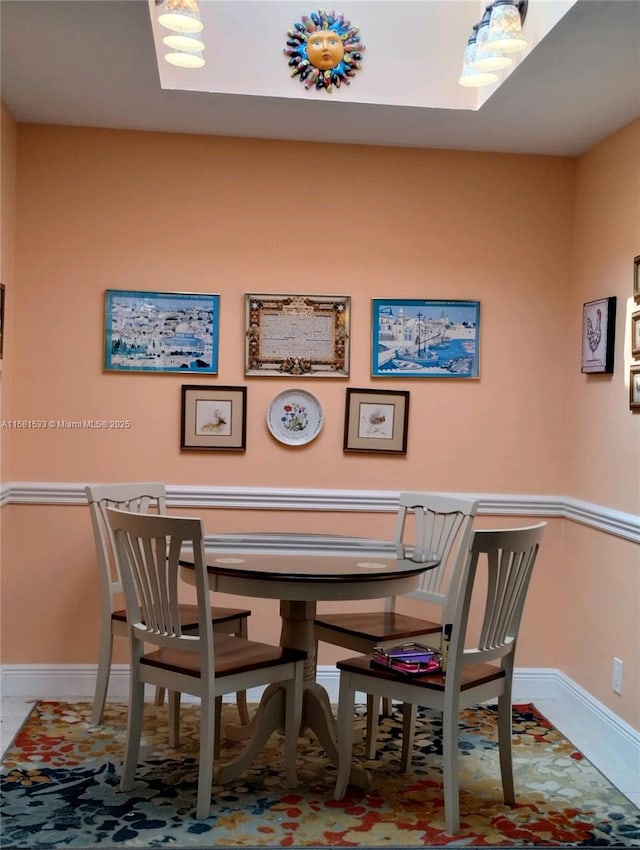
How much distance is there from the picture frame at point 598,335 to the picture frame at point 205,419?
1.61 m

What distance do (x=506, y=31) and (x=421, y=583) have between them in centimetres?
222

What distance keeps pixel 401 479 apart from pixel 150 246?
1.59 metres

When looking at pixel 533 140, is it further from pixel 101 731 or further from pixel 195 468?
pixel 101 731

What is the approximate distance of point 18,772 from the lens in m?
3.20

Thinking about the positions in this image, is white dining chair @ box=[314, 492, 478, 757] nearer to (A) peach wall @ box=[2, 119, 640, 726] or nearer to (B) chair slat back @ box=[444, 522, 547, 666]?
(A) peach wall @ box=[2, 119, 640, 726]

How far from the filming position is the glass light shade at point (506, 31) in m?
3.08

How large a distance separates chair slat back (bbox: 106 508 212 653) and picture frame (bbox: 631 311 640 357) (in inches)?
75.9

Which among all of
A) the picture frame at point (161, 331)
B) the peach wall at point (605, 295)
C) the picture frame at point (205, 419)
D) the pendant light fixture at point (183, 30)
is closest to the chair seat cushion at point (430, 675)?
the peach wall at point (605, 295)

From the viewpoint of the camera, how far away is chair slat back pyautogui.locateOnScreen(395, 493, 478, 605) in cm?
384


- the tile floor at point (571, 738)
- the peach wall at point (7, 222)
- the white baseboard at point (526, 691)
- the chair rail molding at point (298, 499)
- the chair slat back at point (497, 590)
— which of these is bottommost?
the tile floor at point (571, 738)

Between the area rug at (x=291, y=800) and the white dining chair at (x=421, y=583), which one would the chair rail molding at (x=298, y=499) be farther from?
the area rug at (x=291, y=800)

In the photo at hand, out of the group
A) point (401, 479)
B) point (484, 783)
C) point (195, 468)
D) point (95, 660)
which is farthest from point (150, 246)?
point (484, 783)

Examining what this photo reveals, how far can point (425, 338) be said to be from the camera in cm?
429

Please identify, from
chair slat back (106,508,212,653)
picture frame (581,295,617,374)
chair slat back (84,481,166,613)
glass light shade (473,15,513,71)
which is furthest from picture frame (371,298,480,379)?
chair slat back (106,508,212,653)
